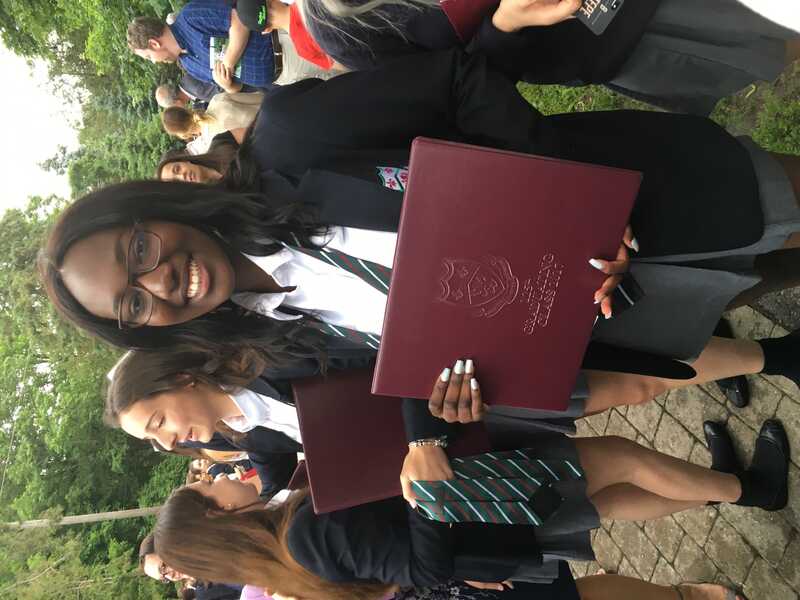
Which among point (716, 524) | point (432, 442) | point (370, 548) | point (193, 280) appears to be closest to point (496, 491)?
point (432, 442)

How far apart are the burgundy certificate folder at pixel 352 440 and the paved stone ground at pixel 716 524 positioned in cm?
164

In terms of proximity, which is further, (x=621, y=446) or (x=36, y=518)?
(x=36, y=518)

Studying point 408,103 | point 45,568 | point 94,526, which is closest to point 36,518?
point 94,526

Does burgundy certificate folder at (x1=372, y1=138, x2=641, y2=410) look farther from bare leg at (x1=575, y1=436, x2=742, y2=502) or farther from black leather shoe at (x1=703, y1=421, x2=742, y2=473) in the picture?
black leather shoe at (x1=703, y1=421, x2=742, y2=473)

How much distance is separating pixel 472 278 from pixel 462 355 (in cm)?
26

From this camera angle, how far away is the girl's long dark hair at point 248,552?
214cm

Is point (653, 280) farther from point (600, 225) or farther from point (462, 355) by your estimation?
point (462, 355)

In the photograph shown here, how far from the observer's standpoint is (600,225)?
56.2 inches

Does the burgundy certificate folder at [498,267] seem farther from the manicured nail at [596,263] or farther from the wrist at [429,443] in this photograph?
the wrist at [429,443]

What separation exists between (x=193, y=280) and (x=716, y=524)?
2.94m

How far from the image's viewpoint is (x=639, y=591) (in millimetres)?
2875

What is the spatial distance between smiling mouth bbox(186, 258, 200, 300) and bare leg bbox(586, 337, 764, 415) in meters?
1.60

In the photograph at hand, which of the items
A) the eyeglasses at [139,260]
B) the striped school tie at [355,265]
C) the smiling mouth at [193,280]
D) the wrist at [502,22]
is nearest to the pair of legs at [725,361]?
the striped school tie at [355,265]

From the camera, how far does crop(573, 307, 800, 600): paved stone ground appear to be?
272cm
